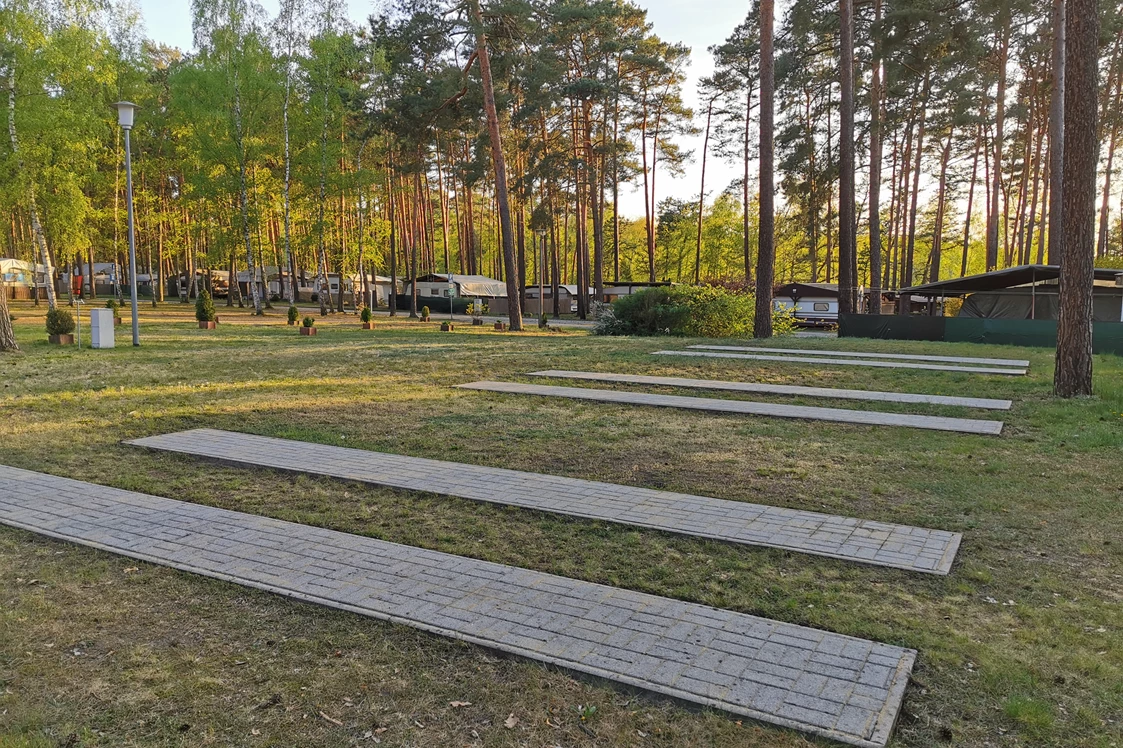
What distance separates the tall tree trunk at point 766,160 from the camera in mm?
17375

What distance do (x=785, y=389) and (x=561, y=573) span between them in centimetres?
745

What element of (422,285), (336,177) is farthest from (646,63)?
(422,285)

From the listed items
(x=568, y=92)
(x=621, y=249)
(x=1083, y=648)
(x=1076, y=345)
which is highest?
(x=568, y=92)

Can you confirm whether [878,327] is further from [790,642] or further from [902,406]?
[790,642]

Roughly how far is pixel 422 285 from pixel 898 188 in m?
27.9

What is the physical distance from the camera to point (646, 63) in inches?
1214

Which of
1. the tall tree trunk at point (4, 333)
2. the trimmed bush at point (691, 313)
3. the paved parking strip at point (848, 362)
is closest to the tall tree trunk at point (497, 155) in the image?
the trimmed bush at point (691, 313)

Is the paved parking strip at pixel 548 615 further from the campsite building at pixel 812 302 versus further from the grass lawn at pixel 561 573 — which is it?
the campsite building at pixel 812 302

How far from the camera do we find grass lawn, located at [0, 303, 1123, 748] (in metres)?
2.52

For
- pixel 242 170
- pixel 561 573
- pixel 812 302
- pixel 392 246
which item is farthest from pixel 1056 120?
pixel 242 170

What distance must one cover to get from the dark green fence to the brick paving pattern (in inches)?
395

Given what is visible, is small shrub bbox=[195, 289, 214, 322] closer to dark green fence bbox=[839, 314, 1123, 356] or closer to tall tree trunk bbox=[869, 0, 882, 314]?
dark green fence bbox=[839, 314, 1123, 356]

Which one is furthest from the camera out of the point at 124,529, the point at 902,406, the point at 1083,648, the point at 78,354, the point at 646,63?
the point at 646,63

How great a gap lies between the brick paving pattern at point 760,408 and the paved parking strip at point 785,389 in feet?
2.87
